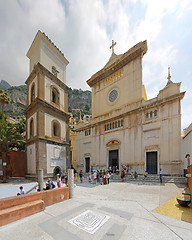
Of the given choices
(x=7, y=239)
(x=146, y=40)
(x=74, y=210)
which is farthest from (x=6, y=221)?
(x=146, y=40)

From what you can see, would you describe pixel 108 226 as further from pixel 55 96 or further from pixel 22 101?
pixel 22 101

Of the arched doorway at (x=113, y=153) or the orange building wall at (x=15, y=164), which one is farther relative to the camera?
the arched doorway at (x=113, y=153)

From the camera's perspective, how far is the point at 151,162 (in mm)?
18859

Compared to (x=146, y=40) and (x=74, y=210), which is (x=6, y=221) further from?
(x=146, y=40)

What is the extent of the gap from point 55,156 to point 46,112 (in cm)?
724

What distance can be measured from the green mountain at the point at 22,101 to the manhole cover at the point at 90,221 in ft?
313

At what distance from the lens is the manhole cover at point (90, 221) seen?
5.11 m

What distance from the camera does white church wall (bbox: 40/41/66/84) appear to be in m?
21.0

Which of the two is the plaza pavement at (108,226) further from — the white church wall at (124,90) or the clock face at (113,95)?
the clock face at (113,95)

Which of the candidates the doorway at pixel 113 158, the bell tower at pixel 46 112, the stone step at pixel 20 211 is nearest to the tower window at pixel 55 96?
the bell tower at pixel 46 112

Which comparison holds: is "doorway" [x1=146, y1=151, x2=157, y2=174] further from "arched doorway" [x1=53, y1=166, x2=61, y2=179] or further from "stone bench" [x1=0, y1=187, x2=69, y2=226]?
"stone bench" [x1=0, y1=187, x2=69, y2=226]

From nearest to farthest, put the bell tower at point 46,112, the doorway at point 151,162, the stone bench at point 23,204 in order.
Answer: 1. the stone bench at point 23,204
2. the doorway at point 151,162
3. the bell tower at point 46,112

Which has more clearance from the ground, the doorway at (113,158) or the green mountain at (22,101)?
the green mountain at (22,101)

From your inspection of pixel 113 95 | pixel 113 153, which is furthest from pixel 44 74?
pixel 113 153
